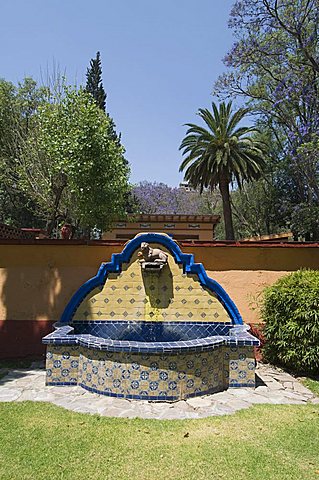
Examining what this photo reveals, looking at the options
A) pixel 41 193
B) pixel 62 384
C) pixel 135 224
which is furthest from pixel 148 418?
pixel 135 224

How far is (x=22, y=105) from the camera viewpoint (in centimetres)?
1764

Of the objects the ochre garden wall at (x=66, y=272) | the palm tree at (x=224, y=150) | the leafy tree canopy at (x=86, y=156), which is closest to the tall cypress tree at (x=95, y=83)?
the palm tree at (x=224, y=150)

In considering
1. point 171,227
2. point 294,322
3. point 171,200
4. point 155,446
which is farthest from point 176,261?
point 171,200

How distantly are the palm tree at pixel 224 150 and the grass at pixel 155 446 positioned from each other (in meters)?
16.0

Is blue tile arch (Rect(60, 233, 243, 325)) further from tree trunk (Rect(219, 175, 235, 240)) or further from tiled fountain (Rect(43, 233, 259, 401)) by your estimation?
tree trunk (Rect(219, 175, 235, 240))

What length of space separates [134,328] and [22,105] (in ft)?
50.9

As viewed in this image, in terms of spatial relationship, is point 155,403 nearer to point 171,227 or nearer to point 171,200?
point 171,227

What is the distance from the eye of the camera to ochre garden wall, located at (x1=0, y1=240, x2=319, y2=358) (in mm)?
6785

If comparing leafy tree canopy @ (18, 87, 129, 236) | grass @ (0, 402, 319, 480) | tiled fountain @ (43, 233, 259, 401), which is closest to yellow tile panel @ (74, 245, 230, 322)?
tiled fountain @ (43, 233, 259, 401)

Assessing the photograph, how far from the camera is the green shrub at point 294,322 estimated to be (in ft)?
18.4

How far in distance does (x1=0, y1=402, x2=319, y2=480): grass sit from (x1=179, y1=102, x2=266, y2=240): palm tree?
1603cm

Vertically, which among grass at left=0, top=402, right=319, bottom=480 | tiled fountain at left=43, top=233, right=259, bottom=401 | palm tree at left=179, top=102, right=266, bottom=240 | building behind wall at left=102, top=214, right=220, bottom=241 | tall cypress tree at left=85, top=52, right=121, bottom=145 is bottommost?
grass at left=0, top=402, right=319, bottom=480

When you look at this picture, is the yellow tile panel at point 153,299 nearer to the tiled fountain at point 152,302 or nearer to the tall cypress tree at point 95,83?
the tiled fountain at point 152,302

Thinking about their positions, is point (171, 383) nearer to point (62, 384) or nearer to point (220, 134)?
point (62, 384)
